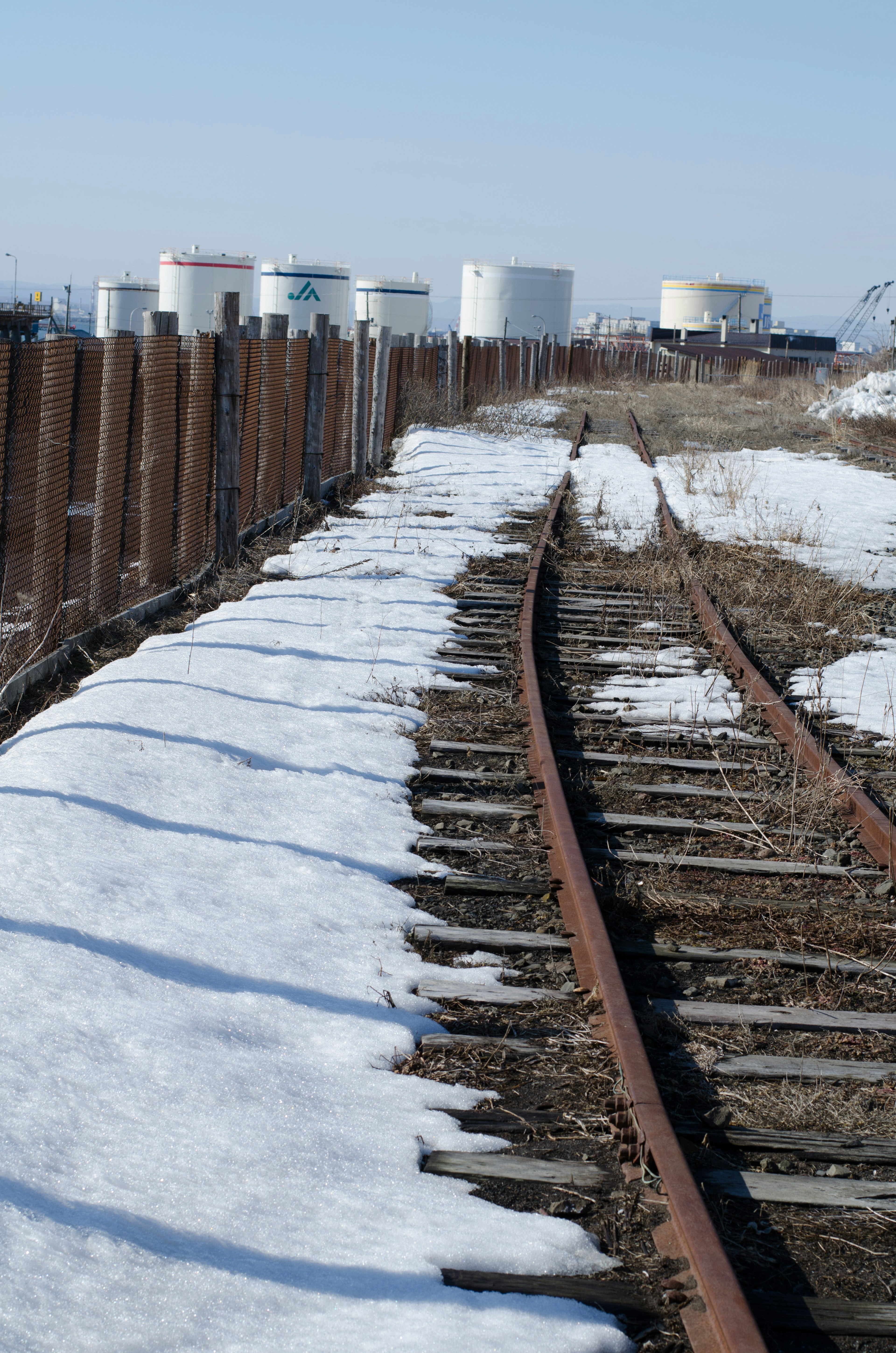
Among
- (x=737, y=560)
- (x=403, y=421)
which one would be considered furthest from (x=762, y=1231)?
(x=403, y=421)

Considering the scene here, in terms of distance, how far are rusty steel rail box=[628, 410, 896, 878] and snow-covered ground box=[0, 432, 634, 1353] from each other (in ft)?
6.06

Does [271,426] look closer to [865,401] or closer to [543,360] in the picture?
[865,401]

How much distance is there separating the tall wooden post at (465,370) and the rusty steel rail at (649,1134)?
2483 centimetres

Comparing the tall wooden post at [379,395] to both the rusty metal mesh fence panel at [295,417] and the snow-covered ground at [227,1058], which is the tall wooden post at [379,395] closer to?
the rusty metal mesh fence panel at [295,417]

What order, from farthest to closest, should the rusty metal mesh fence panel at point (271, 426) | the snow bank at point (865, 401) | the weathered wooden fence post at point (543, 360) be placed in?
the weathered wooden fence post at point (543, 360) → the snow bank at point (865, 401) → the rusty metal mesh fence panel at point (271, 426)

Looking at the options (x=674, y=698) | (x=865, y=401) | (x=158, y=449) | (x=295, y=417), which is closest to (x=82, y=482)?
(x=158, y=449)

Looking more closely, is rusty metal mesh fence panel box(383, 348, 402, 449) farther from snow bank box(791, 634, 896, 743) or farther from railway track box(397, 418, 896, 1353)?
railway track box(397, 418, 896, 1353)

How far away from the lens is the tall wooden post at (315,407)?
1330 cm

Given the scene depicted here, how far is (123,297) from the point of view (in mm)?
74562

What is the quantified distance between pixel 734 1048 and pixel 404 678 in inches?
160

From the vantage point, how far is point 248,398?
10836 millimetres

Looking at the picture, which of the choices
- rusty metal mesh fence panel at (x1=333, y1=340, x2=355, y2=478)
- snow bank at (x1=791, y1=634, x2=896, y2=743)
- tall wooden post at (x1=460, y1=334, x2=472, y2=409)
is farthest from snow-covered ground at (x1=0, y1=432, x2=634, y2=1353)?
tall wooden post at (x1=460, y1=334, x2=472, y2=409)

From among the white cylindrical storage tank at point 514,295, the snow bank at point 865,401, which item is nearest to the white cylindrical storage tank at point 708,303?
the white cylindrical storage tank at point 514,295

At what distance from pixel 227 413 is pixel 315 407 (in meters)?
3.79
